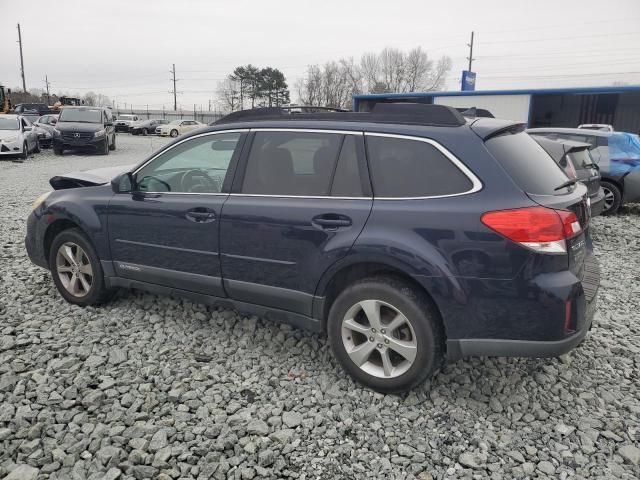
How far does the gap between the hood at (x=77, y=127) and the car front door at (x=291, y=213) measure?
711 inches

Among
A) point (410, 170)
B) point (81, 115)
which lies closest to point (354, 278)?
point (410, 170)

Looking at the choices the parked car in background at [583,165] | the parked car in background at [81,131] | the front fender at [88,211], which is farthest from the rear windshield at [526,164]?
the parked car in background at [81,131]

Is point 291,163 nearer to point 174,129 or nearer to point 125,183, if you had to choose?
point 125,183

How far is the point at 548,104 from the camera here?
91.0 ft

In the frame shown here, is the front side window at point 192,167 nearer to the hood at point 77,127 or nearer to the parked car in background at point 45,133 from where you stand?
the hood at point 77,127

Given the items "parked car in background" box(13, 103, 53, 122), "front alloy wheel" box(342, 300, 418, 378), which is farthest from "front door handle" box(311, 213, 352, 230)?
"parked car in background" box(13, 103, 53, 122)

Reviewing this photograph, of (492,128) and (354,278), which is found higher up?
(492,128)

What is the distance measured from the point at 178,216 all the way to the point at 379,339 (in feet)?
5.63

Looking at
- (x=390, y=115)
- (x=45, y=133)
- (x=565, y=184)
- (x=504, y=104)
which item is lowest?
(x=45, y=133)

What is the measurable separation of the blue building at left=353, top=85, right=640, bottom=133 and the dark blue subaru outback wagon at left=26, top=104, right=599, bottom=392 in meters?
23.1

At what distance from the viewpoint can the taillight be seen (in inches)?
103

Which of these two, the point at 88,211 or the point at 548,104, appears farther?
the point at 548,104

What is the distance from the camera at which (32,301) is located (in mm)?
4562

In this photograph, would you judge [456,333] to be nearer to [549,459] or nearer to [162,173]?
[549,459]
